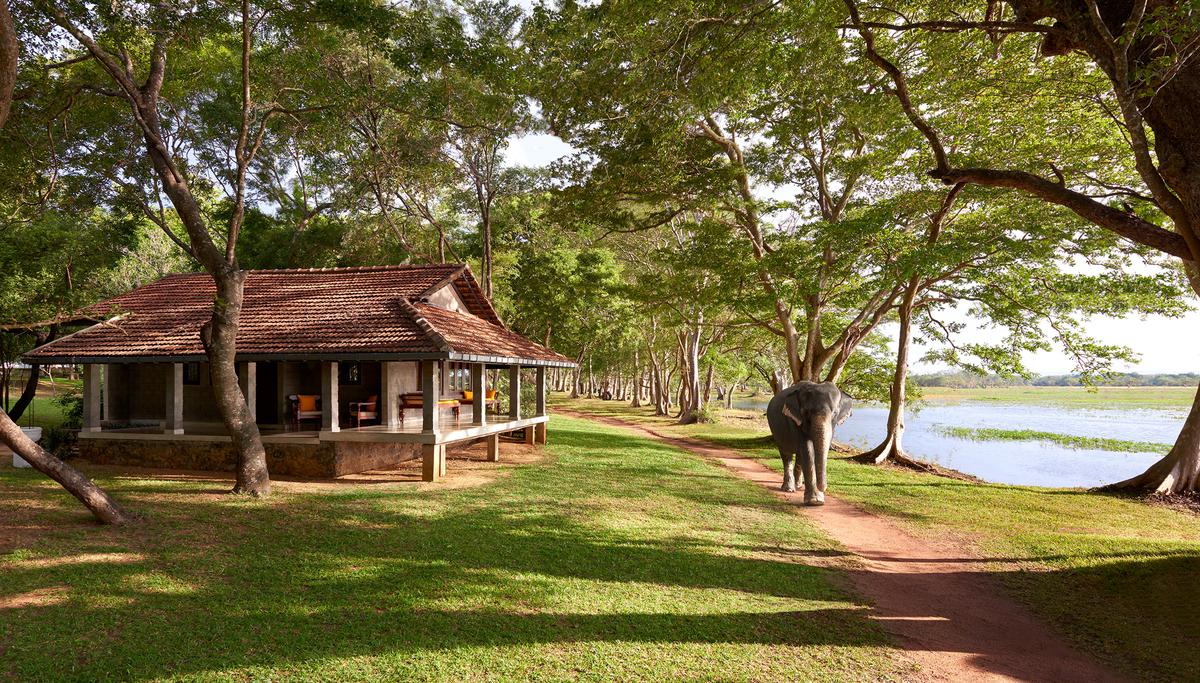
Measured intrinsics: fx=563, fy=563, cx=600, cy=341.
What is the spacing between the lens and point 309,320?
13328 millimetres

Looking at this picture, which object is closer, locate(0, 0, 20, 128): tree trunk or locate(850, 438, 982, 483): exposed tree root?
locate(0, 0, 20, 128): tree trunk

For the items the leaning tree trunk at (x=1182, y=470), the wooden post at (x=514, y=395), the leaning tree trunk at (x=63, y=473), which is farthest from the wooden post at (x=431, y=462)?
the leaning tree trunk at (x=1182, y=470)

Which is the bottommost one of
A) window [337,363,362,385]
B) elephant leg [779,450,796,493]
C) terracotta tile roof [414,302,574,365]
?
elephant leg [779,450,796,493]

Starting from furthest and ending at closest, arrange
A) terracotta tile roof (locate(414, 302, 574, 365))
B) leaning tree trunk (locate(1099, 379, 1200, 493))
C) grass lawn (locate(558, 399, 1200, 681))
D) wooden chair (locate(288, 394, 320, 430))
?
wooden chair (locate(288, 394, 320, 430)) → terracotta tile roof (locate(414, 302, 574, 365)) → leaning tree trunk (locate(1099, 379, 1200, 493)) → grass lawn (locate(558, 399, 1200, 681))

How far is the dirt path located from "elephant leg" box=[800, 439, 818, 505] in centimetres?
125

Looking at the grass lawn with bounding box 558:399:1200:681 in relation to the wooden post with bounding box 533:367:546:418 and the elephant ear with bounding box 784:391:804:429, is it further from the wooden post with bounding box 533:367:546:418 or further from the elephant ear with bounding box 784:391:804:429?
the wooden post with bounding box 533:367:546:418

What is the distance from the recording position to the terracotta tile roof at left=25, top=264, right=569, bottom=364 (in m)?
12.0

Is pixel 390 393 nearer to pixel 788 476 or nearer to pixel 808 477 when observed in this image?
pixel 788 476

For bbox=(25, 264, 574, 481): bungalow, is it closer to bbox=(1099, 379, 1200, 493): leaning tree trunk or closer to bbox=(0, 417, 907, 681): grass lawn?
bbox=(0, 417, 907, 681): grass lawn

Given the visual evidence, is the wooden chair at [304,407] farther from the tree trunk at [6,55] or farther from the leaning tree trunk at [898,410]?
the leaning tree trunk at [898,410]

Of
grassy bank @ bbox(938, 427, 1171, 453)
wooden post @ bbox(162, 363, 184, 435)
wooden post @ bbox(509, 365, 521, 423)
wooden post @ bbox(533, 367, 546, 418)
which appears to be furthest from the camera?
grassy bank @ bbox(938, 427, 1171, 453)

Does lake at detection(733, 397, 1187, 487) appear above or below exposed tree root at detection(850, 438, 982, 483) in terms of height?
below

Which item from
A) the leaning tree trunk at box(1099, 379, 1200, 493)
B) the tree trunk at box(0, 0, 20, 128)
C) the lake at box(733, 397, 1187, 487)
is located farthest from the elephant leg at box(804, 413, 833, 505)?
the tree trunk at box(0, 0, 20, 128)

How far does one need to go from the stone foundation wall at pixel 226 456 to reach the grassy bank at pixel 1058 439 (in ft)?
105
